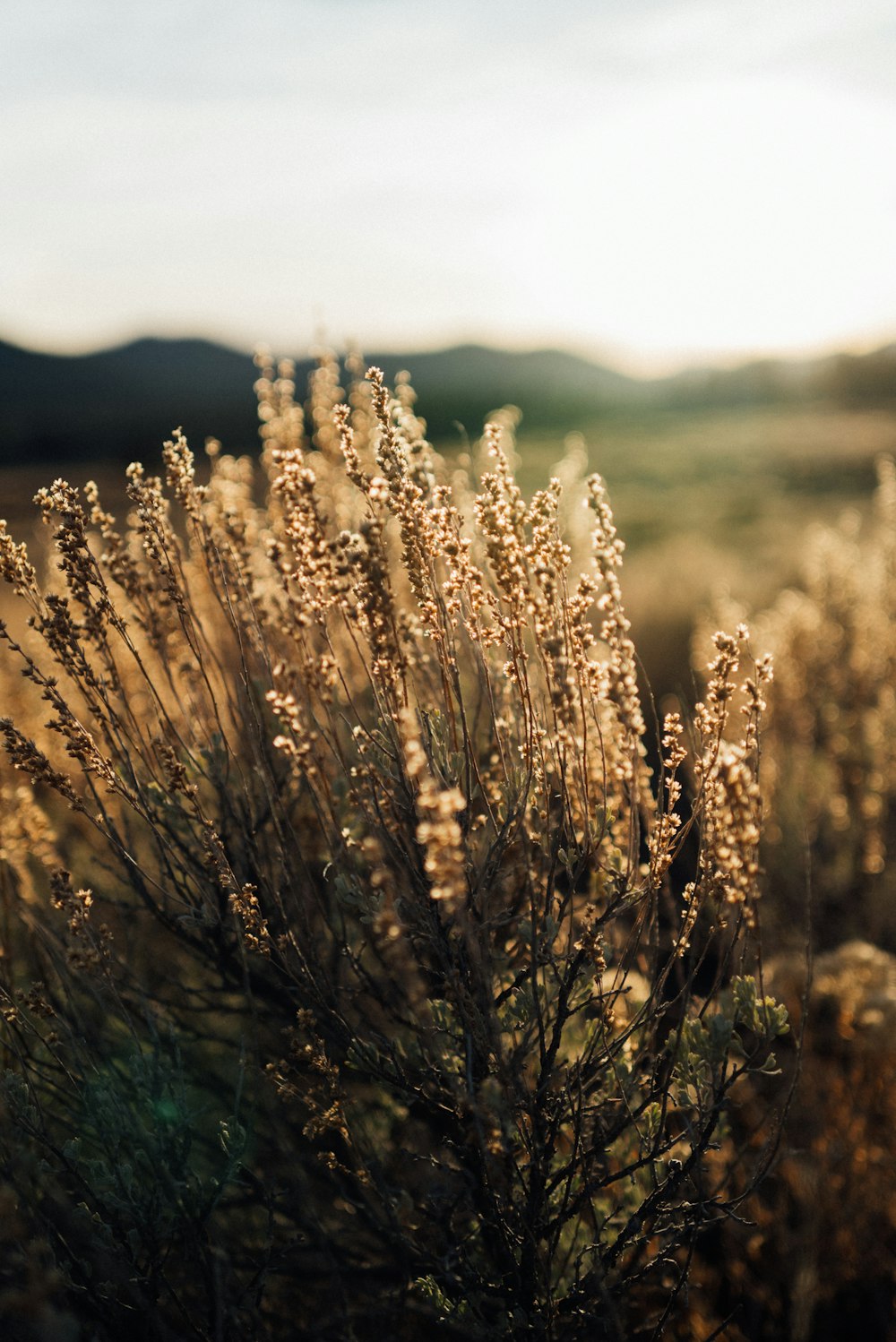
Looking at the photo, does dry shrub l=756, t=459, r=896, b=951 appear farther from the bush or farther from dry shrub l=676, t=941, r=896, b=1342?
the bush

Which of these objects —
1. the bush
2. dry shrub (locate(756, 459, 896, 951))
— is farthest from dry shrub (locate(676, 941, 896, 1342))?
dry shrub (locate(756, 459, 896, 951))

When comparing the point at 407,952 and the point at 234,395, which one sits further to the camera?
the point at 234,395

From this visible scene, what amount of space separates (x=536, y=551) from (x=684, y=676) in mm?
7463

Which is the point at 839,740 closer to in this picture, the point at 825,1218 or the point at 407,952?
the point at 825,1218

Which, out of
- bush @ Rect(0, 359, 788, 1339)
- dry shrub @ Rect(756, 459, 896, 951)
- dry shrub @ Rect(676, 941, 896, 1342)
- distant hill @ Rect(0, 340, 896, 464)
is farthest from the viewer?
distant hill @ Rect(0, 340, 896, 464)

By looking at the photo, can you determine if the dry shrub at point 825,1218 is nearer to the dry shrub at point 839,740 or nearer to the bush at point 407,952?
the bush at point 407,952

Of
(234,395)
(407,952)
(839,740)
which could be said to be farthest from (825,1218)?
(234,395)

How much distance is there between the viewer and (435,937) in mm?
2062

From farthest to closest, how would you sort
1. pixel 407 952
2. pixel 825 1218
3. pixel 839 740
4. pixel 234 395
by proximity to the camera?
pixel 234 395
pixel 839 740
pixel 825 1218
pixel 407 952

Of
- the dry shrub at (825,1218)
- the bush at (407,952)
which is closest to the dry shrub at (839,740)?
the dry shrub at (825,1218)

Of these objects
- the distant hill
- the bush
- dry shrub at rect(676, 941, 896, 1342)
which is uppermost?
the distant hill

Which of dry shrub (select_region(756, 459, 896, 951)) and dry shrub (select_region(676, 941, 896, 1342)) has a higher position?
dry shrub (select_region(756, 459, 896, 951))

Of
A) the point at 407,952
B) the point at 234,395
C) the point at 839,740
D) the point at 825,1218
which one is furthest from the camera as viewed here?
the point at 234,395

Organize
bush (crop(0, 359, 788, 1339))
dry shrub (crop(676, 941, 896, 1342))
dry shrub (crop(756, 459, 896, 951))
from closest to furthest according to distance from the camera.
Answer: bush (crop(0, 359, 788, 1339))
dry shrub (crop(676, 941, 896, 1342))
dry shrub (crop(756, 459, 896, 951))
